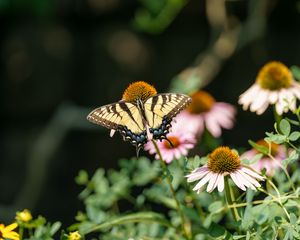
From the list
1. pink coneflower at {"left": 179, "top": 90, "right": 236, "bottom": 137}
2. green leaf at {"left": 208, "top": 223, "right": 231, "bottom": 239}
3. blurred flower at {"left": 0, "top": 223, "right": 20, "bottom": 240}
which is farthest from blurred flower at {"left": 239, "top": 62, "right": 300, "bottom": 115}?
blurred flower at {"left": 0, "top": 223, "right": 20, "bottom": 240}

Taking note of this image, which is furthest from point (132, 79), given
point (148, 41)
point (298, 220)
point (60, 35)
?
point (298, 220)

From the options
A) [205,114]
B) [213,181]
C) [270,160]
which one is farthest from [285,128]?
[205,114]

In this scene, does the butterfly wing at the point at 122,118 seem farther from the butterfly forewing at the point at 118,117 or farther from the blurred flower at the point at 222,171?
the blurred flower at the point at 222,171

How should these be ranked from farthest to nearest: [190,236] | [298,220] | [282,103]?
[282,103] → [190,236] → [298,220]

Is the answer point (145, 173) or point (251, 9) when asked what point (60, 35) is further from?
point (145, 173)

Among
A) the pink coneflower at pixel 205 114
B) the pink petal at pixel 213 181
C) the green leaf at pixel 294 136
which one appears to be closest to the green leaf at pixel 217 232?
the pink petal at pixel 213 181

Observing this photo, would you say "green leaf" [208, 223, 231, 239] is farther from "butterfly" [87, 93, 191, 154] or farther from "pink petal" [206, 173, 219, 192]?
"butterfly" [87, 93, 191, 154]
